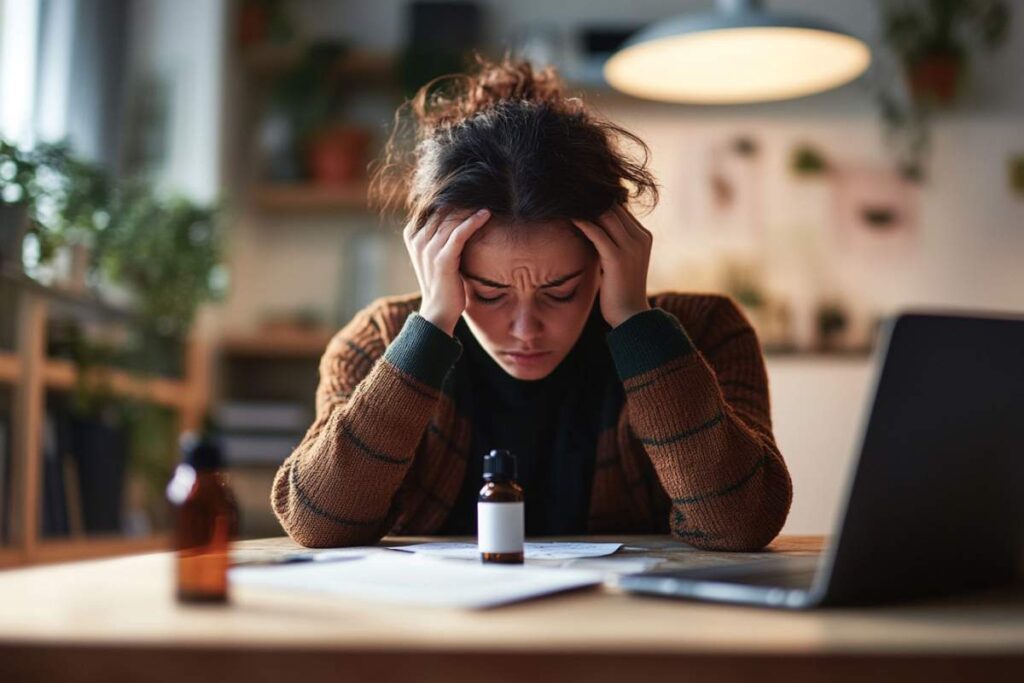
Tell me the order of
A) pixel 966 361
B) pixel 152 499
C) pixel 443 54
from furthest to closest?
pixel 443 54, pixel 152 499, pixel 966 361

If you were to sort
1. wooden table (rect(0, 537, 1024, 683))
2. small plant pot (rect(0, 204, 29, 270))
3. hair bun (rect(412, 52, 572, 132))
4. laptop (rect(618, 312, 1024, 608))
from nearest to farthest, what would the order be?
1. wooden table (rect(0, 537, 1024, 683))
2. laptop (rect(618, 312, 1024, 608))
3. hair bun (rect(412, 52, 572, 132))
4. small plant pot (rect(0, 204, 29, 270))

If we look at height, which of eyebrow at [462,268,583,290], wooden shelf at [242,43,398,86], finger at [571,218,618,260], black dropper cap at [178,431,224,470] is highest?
wooden shelf at [242,43,398,86]

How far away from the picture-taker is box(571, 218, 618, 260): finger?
1.39 metres

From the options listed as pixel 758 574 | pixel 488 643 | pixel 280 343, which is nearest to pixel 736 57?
pixel 280 343

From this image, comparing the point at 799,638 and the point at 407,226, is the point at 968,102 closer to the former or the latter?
the point at 407,226

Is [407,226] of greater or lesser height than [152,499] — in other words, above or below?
above

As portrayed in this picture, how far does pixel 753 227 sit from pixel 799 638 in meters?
3.67

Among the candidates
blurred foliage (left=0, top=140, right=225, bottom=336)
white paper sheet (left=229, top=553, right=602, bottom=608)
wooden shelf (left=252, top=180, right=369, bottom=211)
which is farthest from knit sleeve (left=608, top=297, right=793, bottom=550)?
wooden shelf (left=252, top=180, right=369, bottom=211)

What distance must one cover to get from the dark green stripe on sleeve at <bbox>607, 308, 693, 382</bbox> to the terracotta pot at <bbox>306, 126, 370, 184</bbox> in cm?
293

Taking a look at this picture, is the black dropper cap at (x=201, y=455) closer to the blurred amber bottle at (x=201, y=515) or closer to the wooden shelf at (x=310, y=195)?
the blurred amber bottle at (x=201, y=515)

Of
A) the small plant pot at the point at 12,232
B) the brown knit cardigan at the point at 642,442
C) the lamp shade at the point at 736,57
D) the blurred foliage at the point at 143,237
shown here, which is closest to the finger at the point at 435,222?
the brown knit cardigan at the point at 642,442

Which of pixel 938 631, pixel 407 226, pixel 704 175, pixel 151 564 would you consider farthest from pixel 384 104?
pixel 938 631

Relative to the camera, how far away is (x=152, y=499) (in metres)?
3.34

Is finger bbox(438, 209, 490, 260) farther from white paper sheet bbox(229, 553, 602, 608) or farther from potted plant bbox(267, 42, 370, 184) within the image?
potted plant bbox(267, 42, 370, 184)
